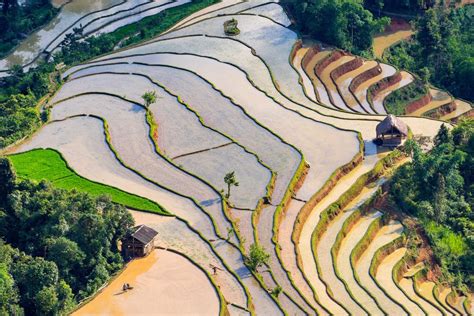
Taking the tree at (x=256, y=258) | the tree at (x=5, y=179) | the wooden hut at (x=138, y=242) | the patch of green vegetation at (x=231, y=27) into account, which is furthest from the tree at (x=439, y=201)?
the patch of green vegetation at (x=231, y=27)

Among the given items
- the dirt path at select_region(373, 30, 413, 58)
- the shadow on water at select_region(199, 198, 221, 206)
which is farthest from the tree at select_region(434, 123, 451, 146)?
the dirt path at select_region(373, 30, 413, 58)

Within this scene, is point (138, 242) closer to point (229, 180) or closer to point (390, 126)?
point (229, 180)

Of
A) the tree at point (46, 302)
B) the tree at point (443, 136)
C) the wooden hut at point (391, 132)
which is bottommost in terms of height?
the tree at point (443, 136)

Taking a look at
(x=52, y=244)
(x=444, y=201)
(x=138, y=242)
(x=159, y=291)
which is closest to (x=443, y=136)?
(x=444, y=201)

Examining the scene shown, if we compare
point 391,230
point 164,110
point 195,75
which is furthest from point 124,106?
point 391,230

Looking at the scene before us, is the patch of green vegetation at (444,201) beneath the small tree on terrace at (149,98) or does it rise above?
beneath

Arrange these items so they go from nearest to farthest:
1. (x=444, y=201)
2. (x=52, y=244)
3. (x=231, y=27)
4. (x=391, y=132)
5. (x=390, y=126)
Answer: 1. (x=52, y=244)
2. (x=444, y=201)
3. (x=390, y=126)
4. (x=391, y=132)
5. (x=231, y=27)

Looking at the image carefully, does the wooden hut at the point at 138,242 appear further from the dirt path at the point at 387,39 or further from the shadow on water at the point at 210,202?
the dirt path at the point at 387,39
